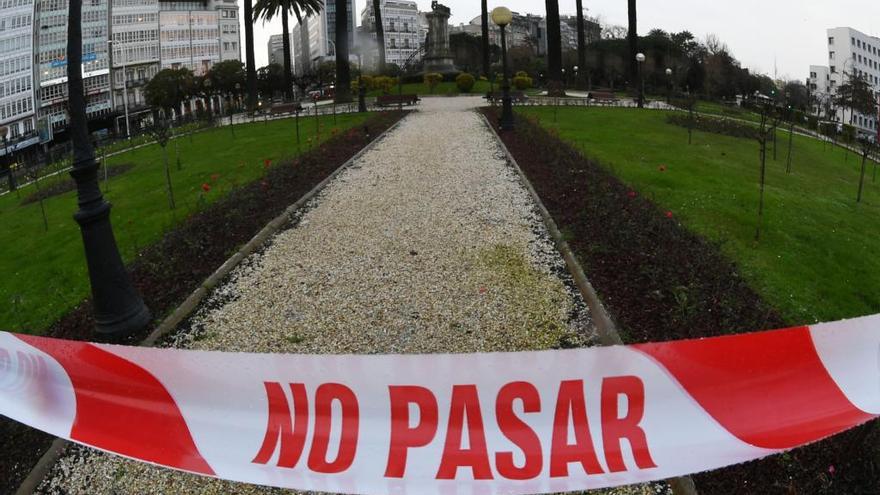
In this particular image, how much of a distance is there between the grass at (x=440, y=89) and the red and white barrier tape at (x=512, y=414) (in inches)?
1384

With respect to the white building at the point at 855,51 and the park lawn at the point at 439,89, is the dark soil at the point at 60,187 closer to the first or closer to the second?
the park lawn at the point at 439,89

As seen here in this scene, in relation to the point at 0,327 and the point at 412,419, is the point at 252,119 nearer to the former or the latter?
the point at 0,327

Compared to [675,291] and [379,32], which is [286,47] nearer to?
[379,32]

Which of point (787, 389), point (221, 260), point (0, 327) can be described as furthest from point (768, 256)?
point (0, 327)

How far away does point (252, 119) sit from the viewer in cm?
3064

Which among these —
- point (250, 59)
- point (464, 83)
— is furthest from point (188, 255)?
point (464, 83)

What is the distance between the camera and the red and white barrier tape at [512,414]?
10.9 ft

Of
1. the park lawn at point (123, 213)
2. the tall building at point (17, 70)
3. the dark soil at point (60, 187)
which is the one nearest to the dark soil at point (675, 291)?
the park lawn at point (123, 213)

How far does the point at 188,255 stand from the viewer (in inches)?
329

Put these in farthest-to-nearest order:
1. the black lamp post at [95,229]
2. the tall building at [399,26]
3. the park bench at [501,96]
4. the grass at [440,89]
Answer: the tall building at [399,26]
the grass at [440,89]
the park bench at [501,96]
the black lamp post at [95,229]

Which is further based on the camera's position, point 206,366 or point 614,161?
point 614,161

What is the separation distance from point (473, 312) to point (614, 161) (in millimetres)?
9914

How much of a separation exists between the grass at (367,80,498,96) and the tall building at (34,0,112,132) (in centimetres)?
4445

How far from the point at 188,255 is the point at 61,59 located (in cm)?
8482
